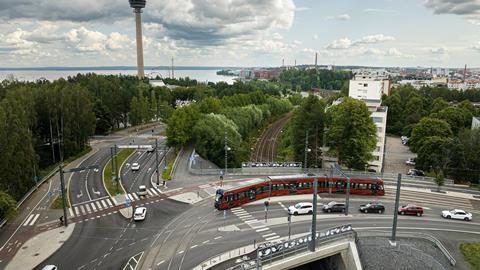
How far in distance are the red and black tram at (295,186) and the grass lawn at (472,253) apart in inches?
496

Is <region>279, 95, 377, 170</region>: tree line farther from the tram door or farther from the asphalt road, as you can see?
the asphalt road

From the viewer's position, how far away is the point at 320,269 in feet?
98.5

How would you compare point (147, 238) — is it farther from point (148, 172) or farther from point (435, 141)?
point (435, 141)

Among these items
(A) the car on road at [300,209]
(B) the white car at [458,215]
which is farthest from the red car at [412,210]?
(A) the car on road at [300,209]

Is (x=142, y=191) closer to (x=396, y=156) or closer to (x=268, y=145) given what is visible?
(x=268, y=145)

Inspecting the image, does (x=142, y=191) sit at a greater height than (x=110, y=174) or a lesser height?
greater

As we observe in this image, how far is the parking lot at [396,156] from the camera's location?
202 feet

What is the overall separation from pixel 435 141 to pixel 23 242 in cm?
A: 5449

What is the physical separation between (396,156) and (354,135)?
2825 cm

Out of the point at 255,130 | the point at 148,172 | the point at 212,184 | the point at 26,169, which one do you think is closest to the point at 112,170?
the point at 148,172

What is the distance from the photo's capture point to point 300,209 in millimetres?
34938

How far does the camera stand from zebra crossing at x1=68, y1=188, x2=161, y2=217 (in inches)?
1396

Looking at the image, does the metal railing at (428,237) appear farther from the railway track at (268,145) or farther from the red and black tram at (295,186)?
the railway track at (268,145)

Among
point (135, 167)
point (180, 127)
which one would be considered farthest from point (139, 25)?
point (135, 167)
